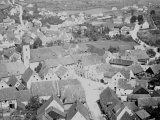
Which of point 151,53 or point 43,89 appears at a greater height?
point 43,89

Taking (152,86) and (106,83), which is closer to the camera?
(152,86)

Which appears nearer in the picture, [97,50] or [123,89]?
[123,89]

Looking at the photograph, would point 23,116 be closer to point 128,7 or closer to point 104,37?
point 104,37

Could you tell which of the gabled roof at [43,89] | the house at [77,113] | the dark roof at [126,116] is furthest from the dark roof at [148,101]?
the gabled roof at [43,89]

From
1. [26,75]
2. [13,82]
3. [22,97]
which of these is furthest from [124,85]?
[13,82]

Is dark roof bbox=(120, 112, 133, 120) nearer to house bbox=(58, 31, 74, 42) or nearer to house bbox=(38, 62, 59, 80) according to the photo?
house bbox=(38, 62, 59, 80)

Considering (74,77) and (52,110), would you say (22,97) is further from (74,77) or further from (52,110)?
(74,77)

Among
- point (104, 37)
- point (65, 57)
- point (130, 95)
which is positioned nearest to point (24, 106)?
point (130, 95)
